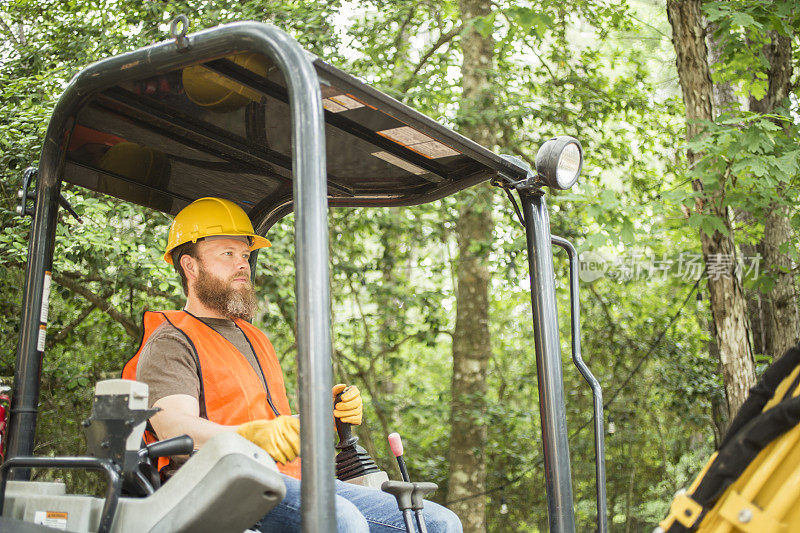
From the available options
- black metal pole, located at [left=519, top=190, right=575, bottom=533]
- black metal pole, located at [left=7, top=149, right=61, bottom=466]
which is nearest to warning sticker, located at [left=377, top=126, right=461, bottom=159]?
black metal pole, located at [left=519, top=190, right=575, bottom=533]

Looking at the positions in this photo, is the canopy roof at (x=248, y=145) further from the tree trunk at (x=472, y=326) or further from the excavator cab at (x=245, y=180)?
the tree trunk at (x=472, y=326)

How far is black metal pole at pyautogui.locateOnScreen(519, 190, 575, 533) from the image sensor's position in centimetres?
248

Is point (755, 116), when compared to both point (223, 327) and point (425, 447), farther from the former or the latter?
point (425, 447)

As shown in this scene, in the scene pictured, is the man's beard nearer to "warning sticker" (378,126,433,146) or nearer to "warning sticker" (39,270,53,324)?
"warning sticker" (39,270,53,324)

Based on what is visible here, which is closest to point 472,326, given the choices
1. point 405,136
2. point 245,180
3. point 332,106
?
point 245,180

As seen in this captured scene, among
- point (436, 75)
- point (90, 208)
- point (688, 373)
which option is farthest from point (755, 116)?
point (688, 373)

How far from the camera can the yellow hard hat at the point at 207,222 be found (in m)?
2.99

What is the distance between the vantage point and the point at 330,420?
5.37 feet

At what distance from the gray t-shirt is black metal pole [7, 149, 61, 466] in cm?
32

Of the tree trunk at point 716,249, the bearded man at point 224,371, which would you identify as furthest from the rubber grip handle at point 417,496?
the tree trunk at point 716,249

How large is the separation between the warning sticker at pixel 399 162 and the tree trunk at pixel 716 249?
3.22 meters

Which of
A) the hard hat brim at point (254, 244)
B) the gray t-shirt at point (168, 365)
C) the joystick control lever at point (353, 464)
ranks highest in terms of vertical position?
the hard hat brim at point (254, 244)

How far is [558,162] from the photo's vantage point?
2662mm

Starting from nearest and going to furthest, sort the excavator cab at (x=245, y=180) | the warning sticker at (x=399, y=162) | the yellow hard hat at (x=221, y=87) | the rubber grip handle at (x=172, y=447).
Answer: the excavator cab at (x=245, y=180) → the rubber grip handle at (x=172, y=447) → the yellow hard hat at (x=221, y=87) → the warning sticker at (x=399, y=162)
